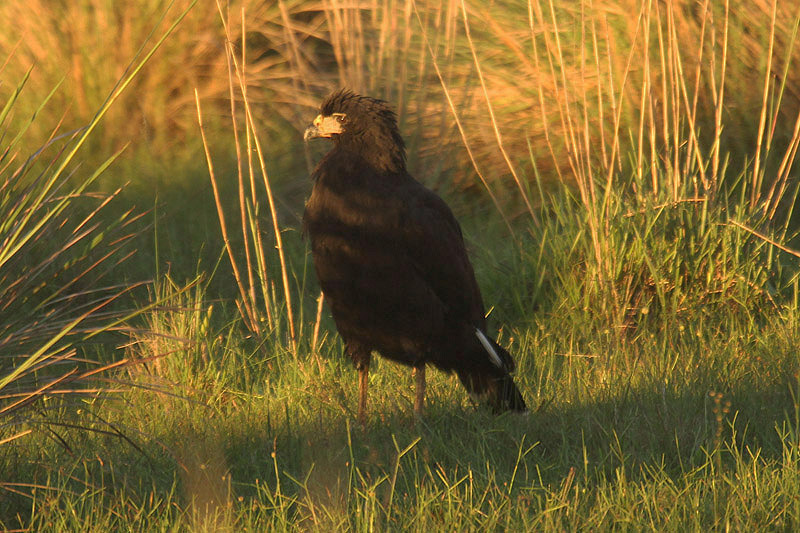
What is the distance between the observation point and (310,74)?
7.11m

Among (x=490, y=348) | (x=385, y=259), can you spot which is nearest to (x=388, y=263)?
(x=385, y=259)

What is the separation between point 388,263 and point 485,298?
1.38m

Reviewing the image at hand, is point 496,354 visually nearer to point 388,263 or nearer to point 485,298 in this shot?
point 388,263

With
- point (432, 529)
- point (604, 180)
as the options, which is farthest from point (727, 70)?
point (432, 529)

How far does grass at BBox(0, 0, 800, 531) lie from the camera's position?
3.02 m

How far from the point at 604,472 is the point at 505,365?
1040 millimetres

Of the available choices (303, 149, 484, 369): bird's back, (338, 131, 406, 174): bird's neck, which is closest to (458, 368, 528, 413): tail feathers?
(303, 149, 484, 369): bird's back

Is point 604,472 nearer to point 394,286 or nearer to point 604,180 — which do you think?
point 394,286

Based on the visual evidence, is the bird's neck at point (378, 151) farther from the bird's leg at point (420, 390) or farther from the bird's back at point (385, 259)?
the bird's leg at point (420, 390)

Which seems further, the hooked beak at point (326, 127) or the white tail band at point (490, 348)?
the hooked beak at point (326, 127)

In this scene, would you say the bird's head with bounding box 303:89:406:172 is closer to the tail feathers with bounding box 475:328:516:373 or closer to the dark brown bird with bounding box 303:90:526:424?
the dark brown bird with bounding box 303:90:526:424

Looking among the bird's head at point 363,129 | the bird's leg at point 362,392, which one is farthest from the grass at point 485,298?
the bird's head at point 363,129

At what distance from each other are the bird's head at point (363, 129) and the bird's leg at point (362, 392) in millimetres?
810

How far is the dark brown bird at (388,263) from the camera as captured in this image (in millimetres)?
3961
